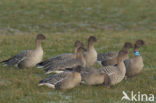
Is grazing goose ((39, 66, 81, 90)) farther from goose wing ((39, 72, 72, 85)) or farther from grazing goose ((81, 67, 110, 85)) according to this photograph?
grazing goose ((81, 67, 110, 85))

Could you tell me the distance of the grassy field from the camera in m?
13.6

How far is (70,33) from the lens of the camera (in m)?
39.2

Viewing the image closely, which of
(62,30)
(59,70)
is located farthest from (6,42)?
(62,30)

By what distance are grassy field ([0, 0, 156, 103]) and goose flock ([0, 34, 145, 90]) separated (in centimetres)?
32

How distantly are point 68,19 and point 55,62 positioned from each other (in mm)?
35580

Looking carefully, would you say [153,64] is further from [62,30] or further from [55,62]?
[62,30]

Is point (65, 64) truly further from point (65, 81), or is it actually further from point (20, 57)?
point (20, 57)

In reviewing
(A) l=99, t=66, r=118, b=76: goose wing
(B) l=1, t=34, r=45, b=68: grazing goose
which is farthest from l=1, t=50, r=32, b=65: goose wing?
(A) l=99, t=66, r=118, b=76: goose wing

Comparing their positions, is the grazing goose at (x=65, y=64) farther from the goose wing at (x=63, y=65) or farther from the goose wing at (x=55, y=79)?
the goose wing at (x=55, y=79)

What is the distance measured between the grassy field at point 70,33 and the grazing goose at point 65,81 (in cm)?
25

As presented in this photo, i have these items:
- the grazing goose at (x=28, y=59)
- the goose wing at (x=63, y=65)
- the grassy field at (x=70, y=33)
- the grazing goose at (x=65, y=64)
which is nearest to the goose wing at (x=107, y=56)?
the grassy field at (x=70, y=33)

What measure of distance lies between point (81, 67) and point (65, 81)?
1.29m

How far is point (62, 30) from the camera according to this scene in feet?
149

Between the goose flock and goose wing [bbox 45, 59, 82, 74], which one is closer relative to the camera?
the goose flock
